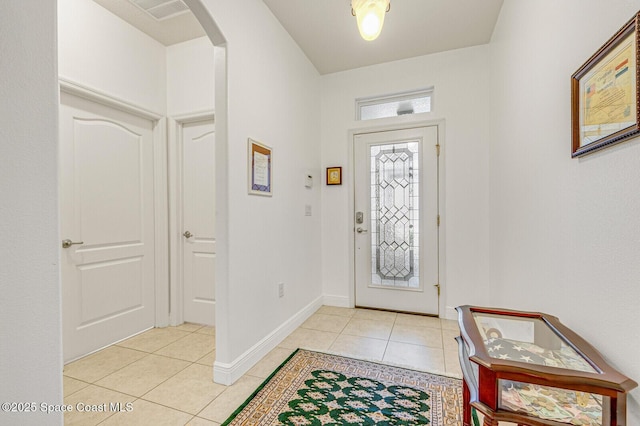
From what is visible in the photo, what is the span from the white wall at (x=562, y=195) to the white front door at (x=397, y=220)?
0.76 metres

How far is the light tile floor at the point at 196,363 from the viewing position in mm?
1627

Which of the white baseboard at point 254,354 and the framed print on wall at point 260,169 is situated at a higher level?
the framed print on wall at point 260,169

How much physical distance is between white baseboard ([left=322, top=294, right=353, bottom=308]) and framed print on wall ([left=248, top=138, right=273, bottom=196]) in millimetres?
1683

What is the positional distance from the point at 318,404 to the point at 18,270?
1.53 m

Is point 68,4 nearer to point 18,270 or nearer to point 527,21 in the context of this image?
point 18,270

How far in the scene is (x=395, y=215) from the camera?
322 cm

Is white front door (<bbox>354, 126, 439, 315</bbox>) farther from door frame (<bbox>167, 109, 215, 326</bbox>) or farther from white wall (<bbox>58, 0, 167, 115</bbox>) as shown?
white wall (<bbox>58, 0, 167, 115</bbox>)

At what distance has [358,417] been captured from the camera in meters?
1.57

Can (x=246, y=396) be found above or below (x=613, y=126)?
below

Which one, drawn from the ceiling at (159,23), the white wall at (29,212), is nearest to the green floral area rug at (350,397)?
the white wall at (29,212)

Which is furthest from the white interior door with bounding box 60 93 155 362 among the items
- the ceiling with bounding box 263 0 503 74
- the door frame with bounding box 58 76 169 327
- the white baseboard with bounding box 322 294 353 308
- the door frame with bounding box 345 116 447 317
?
the door frame with bounding box 345 116 447 317

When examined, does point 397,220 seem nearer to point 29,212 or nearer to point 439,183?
point 439,183

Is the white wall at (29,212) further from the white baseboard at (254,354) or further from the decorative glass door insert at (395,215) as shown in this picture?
the decorative glass door insert at (395,215)

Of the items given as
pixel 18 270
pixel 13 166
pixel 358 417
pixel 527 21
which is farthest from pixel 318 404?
pixel 527 21
